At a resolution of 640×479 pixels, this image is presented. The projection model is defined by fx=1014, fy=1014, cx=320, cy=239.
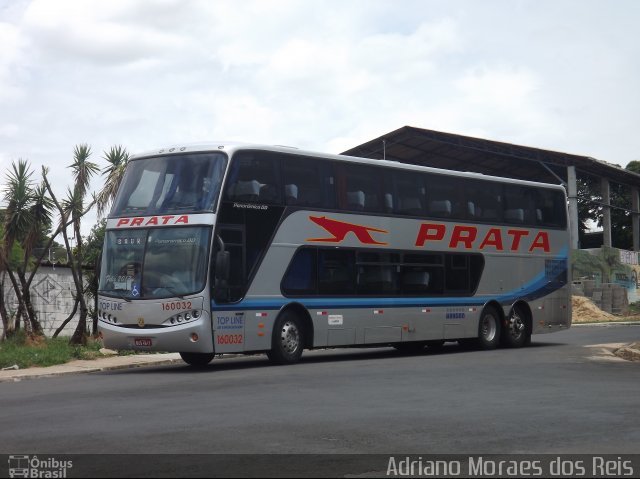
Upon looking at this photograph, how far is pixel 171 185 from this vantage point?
1902 centimetres

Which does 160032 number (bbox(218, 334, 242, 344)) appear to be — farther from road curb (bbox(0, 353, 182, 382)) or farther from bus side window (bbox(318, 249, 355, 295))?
road curb (bbox(0, 353, 182, 382))

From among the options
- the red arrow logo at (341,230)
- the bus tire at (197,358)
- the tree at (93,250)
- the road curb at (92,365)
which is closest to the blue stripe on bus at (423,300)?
the red arrow logo at (341,230)

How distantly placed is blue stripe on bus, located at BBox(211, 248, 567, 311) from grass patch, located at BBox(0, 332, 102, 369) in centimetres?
455

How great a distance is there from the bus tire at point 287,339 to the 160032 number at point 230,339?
35.0 inches

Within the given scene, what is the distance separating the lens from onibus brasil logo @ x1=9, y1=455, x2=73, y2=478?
7.96 metres

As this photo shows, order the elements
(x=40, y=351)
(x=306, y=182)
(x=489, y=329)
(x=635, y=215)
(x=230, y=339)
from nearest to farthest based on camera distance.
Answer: (x=230, y=339)
(x=306, y=182)
(x=40, y=351)
(x=489, y=329)
(x=635, y=215)

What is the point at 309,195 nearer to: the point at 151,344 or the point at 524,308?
the point at 151,344

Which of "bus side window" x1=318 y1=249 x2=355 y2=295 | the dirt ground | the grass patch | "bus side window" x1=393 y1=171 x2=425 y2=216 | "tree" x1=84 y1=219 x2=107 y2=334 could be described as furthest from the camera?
the dirt ground

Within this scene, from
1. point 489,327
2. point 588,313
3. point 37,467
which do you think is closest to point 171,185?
point 489,327

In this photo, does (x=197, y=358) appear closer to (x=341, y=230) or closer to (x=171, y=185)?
(x=171, y=185)

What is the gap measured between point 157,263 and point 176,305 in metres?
0.89

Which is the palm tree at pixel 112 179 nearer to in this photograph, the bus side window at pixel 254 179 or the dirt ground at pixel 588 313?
the bus side window at pixel 254 179

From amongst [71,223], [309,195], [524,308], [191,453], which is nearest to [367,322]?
[309,195]

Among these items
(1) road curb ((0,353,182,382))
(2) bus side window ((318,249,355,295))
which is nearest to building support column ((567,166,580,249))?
(2) bus side window ((318,249,355,295))
